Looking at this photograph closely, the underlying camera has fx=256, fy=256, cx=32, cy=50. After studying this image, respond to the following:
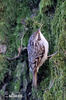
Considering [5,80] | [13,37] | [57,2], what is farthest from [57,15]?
→ [5,80]

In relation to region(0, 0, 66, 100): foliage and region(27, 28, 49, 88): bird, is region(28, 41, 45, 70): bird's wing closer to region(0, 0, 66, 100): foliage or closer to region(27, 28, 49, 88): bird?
region(27, 28, 49, 88): bird

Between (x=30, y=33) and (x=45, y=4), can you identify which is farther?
(x=30, y=33)

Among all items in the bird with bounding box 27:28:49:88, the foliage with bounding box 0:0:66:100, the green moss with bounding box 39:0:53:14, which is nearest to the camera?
the foliage with bounding box 0:0:66:100

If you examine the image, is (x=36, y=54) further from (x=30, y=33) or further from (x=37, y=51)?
(x=30, y=33)

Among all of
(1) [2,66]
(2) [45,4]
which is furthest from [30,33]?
(1) [2,66]

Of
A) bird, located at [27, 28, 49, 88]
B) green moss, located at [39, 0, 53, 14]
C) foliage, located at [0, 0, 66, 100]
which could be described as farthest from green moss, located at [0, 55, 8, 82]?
green moss, located at [39, 0, 53, 14]

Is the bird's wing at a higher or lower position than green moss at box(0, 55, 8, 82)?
higher

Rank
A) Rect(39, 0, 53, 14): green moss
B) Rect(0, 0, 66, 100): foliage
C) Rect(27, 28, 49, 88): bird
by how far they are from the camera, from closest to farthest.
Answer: Rect(0, 0, 66, 100): foliage, Rect(27, 28, 49, 88): bird, Rect(39, 0, 53, 14): green moss

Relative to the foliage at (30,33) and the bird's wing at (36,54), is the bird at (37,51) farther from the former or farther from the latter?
the foliage at (30,33)

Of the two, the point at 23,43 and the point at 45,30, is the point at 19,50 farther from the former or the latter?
the point at 45,30

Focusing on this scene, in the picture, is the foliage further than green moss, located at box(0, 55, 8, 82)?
No

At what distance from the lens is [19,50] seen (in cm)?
312

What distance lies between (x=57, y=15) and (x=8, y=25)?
836 millimetres

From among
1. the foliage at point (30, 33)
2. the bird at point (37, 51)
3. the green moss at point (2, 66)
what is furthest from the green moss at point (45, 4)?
the green moss at point (2, 66)
